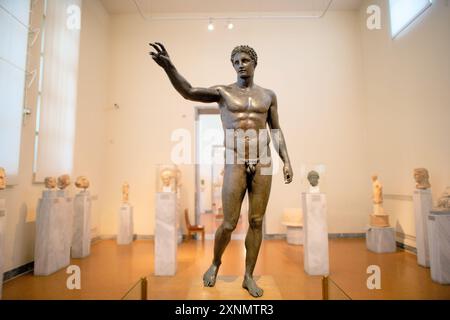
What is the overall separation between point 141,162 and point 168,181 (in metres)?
2.24

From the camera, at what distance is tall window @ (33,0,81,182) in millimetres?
4645

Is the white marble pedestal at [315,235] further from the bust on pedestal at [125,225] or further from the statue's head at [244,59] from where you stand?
the bust on pedestal at [125,225]

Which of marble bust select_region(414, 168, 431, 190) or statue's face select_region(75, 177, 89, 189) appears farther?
statue's face select_region(75, 177, 89, 189)

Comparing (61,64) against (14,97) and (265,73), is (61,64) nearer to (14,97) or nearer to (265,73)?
(14,97)

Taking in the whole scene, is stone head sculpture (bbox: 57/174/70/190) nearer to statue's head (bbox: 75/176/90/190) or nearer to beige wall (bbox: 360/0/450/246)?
statue's head (bbox: 75/176/90/190)

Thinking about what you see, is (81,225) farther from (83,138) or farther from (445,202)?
(445,202)

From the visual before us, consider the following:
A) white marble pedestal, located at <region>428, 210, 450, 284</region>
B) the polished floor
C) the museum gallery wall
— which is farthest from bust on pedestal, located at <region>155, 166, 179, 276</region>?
white marble pedestal, located at <region>428, 210, 450, 284</region>

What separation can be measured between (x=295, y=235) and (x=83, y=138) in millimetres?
5345

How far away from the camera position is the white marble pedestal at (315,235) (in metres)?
4.01

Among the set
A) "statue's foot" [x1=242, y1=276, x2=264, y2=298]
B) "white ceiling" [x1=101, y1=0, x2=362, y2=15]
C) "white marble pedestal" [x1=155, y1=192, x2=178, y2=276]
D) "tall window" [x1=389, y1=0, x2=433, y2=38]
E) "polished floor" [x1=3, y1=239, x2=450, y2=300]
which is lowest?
"polished floor" [x1=3, y1=239, x2=450, y2=300]

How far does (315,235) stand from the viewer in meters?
4.12

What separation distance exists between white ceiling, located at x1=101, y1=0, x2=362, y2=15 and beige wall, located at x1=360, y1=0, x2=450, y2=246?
1131 mm

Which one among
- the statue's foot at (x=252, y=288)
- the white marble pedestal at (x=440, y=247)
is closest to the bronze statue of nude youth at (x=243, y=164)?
the statue's foot at (x=252, y=288)

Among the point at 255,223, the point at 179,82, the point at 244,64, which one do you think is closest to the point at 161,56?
the point at 179,82
